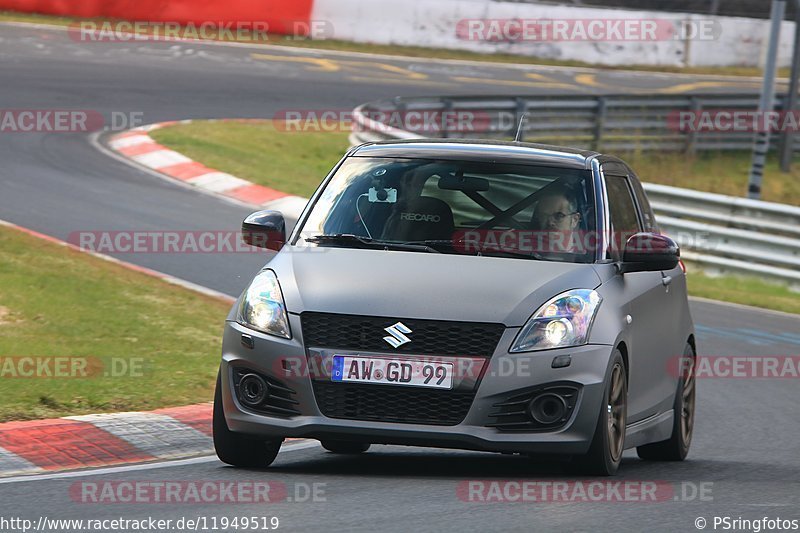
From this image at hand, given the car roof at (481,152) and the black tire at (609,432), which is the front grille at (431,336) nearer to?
the black tire at (609,432)

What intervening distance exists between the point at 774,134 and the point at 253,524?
27075 mm

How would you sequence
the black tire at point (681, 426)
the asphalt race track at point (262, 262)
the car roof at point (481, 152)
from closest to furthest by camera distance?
the asphalt race track at point (262, 262)
the car roof at point (481, 152)
the black tire at point (681, 426)

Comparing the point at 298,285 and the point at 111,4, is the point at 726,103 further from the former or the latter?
the point at 298,285

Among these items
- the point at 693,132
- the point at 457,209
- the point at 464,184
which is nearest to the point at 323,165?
the point at 693,132

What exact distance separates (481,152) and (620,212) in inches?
33.0

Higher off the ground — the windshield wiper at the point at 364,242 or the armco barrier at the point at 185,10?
the windshield wiper at the point at 364,242

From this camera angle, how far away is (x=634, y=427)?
7.88 metres

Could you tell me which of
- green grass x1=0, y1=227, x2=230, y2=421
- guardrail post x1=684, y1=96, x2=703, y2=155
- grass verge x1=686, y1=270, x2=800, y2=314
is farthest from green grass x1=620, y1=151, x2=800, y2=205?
green grass x1=0, y1=227, x2=230, y2=421

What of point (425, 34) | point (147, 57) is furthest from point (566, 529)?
point (425, 34)

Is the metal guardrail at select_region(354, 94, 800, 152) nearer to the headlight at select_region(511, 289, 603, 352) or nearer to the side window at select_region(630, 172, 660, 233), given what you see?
the side window at select_region(630, 172, 660, 233)

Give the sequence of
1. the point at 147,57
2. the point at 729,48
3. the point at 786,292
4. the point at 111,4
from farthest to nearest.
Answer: the point at 729,48 → the point at 111,4 → the point at 147,57 → the point at 786,292

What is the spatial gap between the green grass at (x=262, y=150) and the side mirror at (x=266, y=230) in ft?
41.4

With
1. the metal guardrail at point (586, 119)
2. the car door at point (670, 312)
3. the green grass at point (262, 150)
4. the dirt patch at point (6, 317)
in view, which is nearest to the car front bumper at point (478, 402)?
the car door at point (670, 312)

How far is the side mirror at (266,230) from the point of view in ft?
25.7
